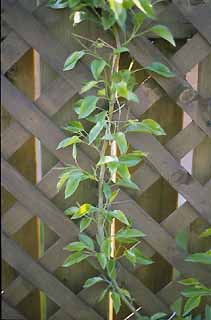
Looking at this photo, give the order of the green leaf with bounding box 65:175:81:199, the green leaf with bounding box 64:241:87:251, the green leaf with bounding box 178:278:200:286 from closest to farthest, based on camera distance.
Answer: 1. the green leaf with bounding box 65:175:81:199
2. the green leaf with bounding box 64:241:87:251
3. the green leaf with bounding box 178:278:200:286

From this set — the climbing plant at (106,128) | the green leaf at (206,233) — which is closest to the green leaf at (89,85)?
the climbing plant at (106,128)

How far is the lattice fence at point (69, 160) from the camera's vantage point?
1.21 m

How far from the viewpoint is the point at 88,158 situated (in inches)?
51.6

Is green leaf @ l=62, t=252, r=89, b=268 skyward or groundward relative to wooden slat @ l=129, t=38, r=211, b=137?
groundward

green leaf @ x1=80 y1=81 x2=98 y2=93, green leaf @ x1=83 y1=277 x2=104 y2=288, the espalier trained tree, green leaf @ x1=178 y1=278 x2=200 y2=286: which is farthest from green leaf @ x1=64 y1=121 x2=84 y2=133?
green leaf @ x1=178 y1=278 x2=200 y2=286

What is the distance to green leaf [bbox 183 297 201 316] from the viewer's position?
138 centimetres

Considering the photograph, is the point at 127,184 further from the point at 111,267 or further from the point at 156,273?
the point at 156,273

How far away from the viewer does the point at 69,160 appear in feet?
4.28

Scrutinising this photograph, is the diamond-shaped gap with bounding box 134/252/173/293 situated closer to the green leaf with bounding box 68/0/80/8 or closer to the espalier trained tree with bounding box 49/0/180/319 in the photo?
the espalier trained tree with bounding box 49/0/180/319

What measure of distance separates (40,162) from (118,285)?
0.45m

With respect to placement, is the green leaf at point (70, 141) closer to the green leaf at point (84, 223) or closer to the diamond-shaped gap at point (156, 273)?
the green leaf at point (84, 223)

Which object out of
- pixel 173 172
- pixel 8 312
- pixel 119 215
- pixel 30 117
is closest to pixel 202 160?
pixel 173 172

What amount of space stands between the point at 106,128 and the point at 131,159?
11 centimetres

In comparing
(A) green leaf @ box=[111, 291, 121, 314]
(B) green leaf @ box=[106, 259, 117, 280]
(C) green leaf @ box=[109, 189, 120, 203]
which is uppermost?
(C) green leaf @ box=[109, 189, 120, 203]
